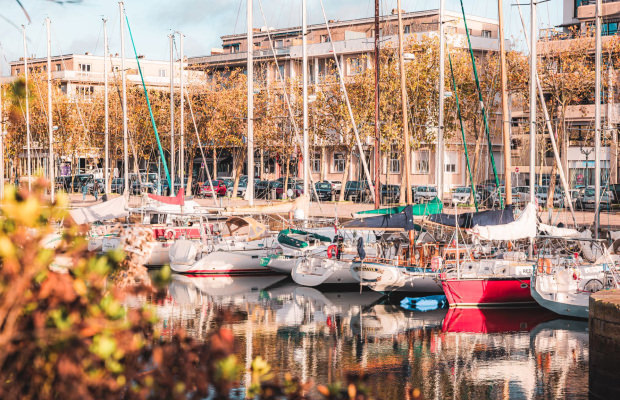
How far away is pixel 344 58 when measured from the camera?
8100cm

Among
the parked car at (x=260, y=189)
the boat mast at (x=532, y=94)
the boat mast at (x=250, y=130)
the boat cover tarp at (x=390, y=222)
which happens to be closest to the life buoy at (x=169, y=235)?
the boat mast at (x=250, y=130)

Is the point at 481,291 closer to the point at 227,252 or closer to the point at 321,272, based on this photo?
the point at 321,272

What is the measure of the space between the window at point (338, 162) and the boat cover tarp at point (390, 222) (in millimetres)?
51389

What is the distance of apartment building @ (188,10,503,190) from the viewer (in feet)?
242

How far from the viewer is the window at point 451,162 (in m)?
77.0

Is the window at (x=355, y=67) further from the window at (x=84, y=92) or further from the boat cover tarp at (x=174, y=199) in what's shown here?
the boat cover tarp at (x=174, y=199)

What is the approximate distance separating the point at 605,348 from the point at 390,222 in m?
17.1

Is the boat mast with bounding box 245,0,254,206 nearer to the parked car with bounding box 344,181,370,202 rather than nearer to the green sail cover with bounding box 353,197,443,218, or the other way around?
the green sail cover with bounding box 353,197,443,218

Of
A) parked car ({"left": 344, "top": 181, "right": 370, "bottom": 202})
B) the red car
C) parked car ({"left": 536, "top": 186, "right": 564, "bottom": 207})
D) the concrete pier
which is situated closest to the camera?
the concrete pier

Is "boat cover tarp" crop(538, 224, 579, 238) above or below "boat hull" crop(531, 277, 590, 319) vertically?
above

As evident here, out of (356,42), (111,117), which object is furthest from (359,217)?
(356,42)

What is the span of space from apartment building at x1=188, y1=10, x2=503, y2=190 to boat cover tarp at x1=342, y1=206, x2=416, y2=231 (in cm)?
3536

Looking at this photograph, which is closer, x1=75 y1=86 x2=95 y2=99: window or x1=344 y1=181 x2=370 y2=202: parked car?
x1=344 y1=181 x2=370 y2=202: parked car

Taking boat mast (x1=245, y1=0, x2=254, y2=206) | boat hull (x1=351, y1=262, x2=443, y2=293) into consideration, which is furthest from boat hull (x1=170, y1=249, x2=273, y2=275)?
boat hull (x1=351, y1=262, x2=443, y2=293)
